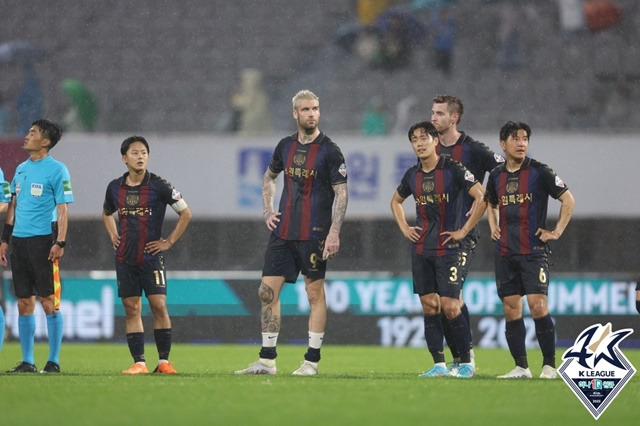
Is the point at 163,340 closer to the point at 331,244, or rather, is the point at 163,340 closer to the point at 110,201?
the point at 110,201

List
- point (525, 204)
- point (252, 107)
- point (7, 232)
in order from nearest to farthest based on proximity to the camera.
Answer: point (525, 204)
point (7, 232)
point (252, 107)

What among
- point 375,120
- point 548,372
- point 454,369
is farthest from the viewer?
point 375,120

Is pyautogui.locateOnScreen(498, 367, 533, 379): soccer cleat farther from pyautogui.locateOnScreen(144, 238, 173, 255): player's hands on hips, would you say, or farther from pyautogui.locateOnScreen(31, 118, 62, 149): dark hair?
pyautogui.locateOnScreen(31, 118, 62, 149): dark hair

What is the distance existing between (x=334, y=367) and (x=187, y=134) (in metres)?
7.03

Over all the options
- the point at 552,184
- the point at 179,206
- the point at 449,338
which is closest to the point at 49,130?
the point at 179,206

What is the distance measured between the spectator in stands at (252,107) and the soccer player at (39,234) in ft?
28.8

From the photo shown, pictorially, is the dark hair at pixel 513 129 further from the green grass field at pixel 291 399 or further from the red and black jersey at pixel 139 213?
the red and black jersey at pixel 139 213

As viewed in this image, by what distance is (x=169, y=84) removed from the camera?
745 inches

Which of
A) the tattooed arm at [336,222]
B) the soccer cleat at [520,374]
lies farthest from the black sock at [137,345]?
the soccer cleat at [520,374]

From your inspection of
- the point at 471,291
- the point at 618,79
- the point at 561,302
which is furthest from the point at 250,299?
the point at 618,79

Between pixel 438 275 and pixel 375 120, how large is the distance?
9.37 meters

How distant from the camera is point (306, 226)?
8.81m

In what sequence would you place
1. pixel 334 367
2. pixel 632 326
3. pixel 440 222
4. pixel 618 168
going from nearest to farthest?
pixel 440 222 → pixel 334 367 → pixel 632 326 → pixel 618 168

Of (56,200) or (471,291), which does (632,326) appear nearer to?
(471,291)
